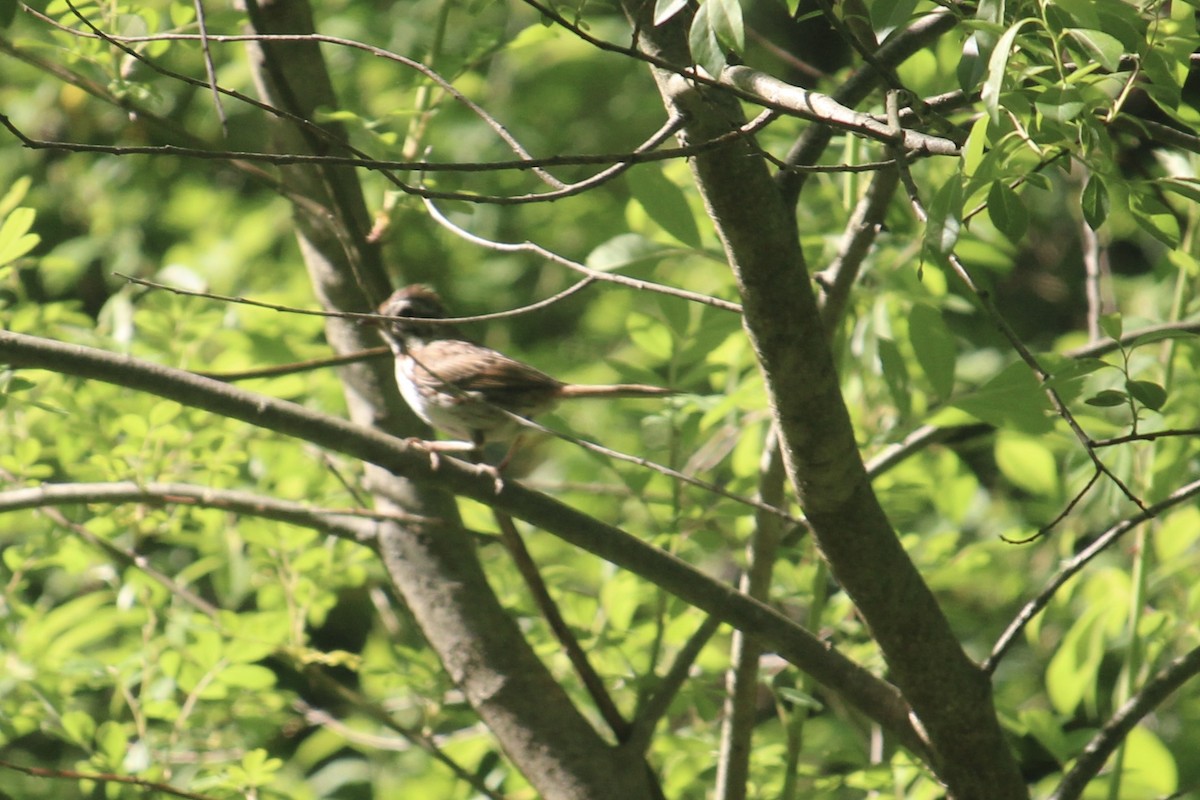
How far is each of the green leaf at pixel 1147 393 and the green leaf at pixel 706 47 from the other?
0.64 metres

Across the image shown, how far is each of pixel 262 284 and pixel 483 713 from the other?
9.22ft

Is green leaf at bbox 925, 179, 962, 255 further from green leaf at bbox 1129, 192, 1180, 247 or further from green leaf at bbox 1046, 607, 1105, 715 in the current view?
green leaf at bbox 1046, 607, 1105, 715

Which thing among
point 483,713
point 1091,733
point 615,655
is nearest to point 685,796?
point 615,655

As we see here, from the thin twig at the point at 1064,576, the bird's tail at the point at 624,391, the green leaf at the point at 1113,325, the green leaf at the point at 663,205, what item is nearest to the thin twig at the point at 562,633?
the bird's tail at the point at 624,391

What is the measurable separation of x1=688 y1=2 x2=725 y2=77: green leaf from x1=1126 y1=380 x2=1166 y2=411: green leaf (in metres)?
0.64

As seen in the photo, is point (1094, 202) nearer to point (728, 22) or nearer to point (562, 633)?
point (728, 22)

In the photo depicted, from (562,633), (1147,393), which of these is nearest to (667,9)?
(1147,393)

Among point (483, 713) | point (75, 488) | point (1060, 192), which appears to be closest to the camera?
point (75, 488)

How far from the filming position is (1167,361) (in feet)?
8.24

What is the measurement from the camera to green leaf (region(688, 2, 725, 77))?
1.38 meters

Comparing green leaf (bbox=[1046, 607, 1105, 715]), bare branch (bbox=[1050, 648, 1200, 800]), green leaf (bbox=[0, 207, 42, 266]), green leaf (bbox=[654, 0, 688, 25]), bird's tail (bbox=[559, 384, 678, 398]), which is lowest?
bare branch (bbox=[1050, 648, 1200, 800])

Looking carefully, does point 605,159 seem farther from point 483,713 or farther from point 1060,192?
point 1060,192

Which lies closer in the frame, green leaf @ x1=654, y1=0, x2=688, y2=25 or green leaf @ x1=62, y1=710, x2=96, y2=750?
green leaf @ x1=654, y1=0, x2=688, y2=25

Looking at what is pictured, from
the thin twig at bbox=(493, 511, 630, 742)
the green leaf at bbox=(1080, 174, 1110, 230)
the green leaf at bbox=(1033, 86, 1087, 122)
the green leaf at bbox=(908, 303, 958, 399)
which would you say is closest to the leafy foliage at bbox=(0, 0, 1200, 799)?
the green leaf at bbox=(908, 303, 958, 399)
